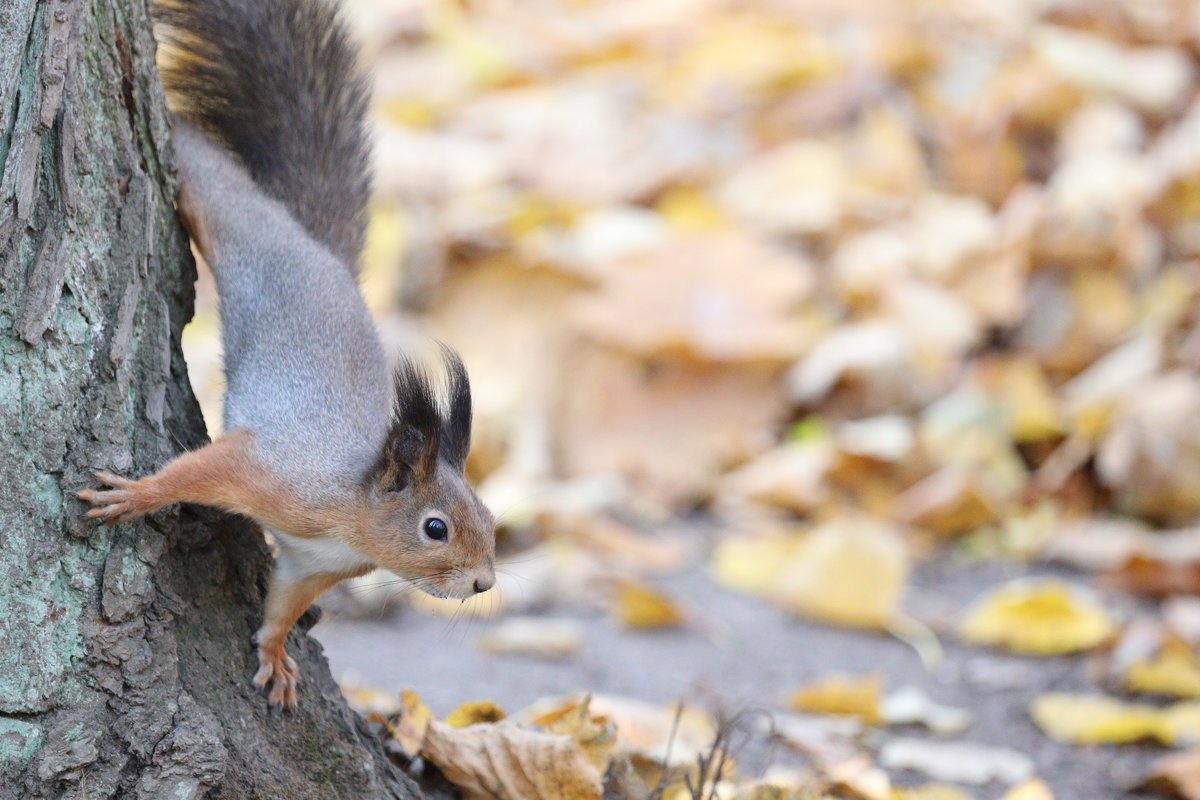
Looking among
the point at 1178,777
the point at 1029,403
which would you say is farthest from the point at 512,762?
the point at 1029,403

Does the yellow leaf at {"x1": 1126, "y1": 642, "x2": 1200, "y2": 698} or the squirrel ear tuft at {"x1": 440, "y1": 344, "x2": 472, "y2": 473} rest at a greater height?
the yellow leaf at {"x1": 1126, "y1": 642, "x2": 1200, "y2": 698}

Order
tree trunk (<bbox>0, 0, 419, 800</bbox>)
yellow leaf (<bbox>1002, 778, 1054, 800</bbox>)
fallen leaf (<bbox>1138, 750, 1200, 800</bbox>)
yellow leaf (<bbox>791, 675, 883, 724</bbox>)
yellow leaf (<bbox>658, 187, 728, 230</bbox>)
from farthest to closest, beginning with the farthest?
yellow leaf (<bbox>658, 187, 728, 230</bbox>), yellow leaf (<bbox>791, 675, 883, 724</bbox>), fallen leaf (<bbox>1138, 750, 1200, 800</bbox>), yellow leaf (<bbox>1002, 778, 1054, 800</bbox>), tree trunk (<bbox>0, 0, 419, 800</bbox>)

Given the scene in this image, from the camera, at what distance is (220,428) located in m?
1.21

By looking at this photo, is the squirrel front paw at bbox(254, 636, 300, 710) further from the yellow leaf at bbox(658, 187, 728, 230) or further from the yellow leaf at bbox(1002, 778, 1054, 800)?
the yellow leaf at bbox(658, 187, 728, 230)

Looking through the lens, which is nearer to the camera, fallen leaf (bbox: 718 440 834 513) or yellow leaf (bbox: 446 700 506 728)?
yellow leaf (bbox: 446 700 506 728)

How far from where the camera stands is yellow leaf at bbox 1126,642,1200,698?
5.94ft

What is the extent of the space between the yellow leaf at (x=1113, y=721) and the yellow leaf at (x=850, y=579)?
0.40 meters

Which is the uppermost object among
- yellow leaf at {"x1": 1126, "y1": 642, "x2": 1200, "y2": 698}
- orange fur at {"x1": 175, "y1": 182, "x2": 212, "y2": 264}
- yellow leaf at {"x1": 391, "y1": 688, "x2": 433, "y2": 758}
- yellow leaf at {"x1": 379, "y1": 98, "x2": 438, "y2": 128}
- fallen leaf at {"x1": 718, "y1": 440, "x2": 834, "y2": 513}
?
yellow leaf at {"x1": 379, "y1": 98, "x2": 438, "y2": 128}

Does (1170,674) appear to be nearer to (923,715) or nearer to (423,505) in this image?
(923,715)

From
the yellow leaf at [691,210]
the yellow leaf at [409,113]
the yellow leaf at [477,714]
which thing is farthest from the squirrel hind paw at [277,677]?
the yellow leaf at [409,113]

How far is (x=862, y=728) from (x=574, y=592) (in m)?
0.66

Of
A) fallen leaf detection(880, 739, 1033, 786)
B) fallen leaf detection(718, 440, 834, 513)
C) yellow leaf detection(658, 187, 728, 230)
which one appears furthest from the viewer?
yellow leaf detection(658, 187, 728, 230)

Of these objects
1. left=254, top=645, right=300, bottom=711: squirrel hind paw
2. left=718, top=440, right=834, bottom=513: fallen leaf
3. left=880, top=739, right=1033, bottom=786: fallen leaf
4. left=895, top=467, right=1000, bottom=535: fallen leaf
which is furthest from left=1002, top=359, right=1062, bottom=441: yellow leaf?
left=254, top=645, right=300, bottom=711: squirrel hind paw

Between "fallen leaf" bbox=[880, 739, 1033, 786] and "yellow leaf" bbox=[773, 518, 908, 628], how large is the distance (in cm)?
51
